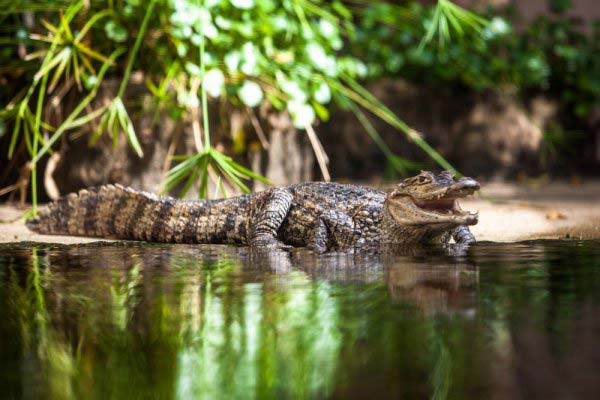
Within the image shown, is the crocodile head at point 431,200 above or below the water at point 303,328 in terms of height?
above

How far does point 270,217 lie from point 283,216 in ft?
0.30

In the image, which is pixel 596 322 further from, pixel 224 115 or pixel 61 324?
pixel 224 115

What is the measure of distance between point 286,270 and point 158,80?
11.5 ft

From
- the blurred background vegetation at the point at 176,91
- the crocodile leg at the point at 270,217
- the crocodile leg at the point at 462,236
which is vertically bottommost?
the crocodile leg at the point at 462,236

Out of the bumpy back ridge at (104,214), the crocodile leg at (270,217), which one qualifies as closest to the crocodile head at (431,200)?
the crocodile leg at (270,217)

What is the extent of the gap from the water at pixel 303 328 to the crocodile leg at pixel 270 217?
31.8 inches

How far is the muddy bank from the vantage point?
16.3ft

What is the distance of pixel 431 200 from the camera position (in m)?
4.39

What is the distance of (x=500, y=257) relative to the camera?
12.8 ft

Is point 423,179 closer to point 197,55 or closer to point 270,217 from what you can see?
point 270,217

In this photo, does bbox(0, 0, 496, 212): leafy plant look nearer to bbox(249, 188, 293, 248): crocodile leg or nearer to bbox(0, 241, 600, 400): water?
bbox(249, 188, 293, 248): crocodile leg

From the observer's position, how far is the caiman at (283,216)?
177 inches

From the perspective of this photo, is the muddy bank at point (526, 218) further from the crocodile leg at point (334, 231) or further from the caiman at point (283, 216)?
the crocodile leg at point (334, 231)

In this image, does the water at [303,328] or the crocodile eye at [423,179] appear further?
the crocodile eye at [423,179]
